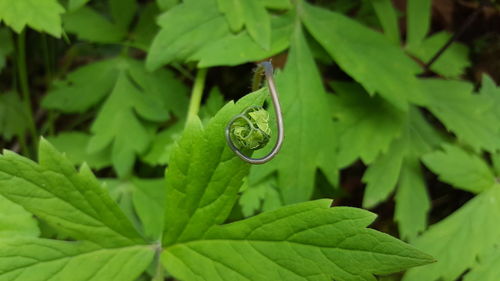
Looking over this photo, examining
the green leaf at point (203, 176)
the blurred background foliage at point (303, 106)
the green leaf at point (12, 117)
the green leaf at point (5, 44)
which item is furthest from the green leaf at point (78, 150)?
the green leaf at point (203, 176)

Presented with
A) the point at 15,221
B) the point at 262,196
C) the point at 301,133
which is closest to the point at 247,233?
the point at 262,196

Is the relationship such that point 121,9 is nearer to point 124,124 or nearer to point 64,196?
point 124,124

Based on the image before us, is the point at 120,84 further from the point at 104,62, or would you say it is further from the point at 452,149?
the point at 452,149

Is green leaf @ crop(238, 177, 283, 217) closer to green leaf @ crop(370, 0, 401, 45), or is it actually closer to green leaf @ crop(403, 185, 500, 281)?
green leaf @ crop(403, 185, 500, 281)

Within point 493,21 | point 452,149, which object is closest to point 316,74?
point 452,149

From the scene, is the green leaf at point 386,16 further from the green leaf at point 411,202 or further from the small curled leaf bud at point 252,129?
the small curled leaf bud at point 252,129

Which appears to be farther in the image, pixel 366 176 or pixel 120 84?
pixel 120 84
